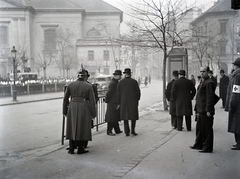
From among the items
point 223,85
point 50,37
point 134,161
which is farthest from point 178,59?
point 50,37

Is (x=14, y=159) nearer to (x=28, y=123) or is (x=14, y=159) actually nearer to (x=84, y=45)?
(x=28, y=123)

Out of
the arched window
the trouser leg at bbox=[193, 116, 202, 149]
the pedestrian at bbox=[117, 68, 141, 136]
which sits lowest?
the trouser leg at bbox=[193, 116, 202, 149]

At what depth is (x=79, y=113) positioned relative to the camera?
7422mm

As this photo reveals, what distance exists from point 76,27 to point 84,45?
6.68m

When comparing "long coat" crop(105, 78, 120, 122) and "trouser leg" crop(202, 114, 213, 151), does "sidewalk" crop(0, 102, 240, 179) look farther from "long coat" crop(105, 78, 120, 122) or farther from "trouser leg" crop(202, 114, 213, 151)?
"long coat" crop(105, 78, 120, 122)

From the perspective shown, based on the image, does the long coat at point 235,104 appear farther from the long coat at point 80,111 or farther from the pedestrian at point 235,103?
the long coat at point 80,111

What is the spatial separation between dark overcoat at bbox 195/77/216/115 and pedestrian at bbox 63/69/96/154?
236 centimetres

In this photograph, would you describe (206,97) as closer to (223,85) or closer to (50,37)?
(223,85)

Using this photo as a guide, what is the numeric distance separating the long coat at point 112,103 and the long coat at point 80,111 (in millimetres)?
2497

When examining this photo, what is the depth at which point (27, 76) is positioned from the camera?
45812 millimetres

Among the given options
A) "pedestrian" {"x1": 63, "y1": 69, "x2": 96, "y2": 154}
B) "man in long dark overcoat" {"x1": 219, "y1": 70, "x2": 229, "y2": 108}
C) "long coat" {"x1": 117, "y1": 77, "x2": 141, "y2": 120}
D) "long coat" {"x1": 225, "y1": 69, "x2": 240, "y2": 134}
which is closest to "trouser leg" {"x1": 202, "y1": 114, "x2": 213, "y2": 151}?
"long coat" {"x1": 225, "y1": 69, "x2": 240, "y2": 134}

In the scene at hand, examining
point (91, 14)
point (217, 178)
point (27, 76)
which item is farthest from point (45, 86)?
point (91, 14)

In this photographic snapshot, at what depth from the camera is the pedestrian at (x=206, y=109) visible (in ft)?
23.8

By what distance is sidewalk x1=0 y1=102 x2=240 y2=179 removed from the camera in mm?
5816
